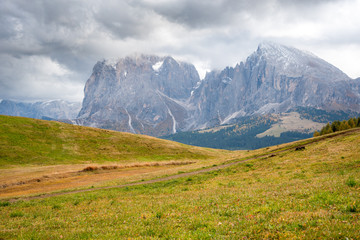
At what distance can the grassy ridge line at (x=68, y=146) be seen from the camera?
66750 mm

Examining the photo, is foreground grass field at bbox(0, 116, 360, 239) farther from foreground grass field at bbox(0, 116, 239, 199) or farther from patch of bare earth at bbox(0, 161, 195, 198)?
foreground grass field at bbox(0, 116, 239, 199)

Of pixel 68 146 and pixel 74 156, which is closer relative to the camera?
pixel 74 156

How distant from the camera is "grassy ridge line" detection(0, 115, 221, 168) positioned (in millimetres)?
66750

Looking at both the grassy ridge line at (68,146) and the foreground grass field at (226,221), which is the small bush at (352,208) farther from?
the grassy ridge line at (68,146)

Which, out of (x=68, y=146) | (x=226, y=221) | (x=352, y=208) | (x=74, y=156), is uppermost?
(x=68, y=146)

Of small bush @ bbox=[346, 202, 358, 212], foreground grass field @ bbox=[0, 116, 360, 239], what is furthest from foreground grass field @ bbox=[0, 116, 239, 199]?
small bush @ bbox=[346, 202, 358, 212]

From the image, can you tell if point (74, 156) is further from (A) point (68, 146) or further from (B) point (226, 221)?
(B) point (226, 221)

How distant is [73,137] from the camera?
87.8 meters

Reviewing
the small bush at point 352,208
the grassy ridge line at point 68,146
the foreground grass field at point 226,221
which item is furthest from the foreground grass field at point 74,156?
the small bush at point 352,208

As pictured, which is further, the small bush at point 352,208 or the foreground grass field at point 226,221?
the small bush at point 352,208

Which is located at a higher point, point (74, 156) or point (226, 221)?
point (226, 221)

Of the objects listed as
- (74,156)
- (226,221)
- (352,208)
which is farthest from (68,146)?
(352,208)

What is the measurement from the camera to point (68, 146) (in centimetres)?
7956

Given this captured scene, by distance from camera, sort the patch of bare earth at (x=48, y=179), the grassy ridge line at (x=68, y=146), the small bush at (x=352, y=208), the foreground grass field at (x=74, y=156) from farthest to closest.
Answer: the grassy ridge line at (x=68, y=146) → the foreground grass field at (x=74, y=156) → the patch of bare earth at (x=48, y=179) → the small bush at (x=352, y=208)
